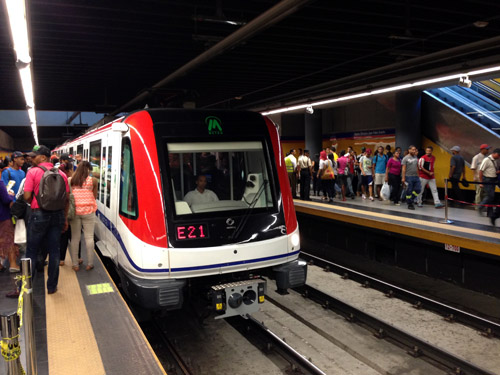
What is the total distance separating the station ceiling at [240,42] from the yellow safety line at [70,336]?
3.92m

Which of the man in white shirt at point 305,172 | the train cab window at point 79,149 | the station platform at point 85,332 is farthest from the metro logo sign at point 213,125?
the man in white shirt at point 305,172

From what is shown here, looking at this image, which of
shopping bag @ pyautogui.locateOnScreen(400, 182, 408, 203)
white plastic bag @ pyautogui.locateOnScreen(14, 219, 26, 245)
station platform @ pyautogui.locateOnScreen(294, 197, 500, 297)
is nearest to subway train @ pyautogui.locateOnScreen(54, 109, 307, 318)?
white plastic bag @ pyautogui.locateOnScreen(14, 219, 26, 245)

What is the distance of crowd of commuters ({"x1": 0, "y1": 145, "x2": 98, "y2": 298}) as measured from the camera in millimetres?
4988

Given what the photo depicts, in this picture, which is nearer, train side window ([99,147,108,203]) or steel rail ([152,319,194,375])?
steel rail ([152,319,194,375])

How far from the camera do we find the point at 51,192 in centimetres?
494

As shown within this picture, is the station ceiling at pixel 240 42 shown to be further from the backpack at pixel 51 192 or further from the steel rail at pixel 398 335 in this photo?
the steel rail at pixel 398 335

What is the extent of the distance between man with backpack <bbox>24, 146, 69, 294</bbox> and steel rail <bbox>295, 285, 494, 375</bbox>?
13.8ft

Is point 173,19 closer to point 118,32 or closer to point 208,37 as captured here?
point 208,37

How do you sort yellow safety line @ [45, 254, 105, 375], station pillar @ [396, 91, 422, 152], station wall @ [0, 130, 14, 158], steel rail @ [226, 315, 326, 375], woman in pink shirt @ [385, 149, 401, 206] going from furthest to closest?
station wall @ [0, 130, 14, 158], station pillar @ [396, 91, 422, 152], woman in pink shirt @ [385, 149, 401, 206], steel rail @ [226, 315, 326, 375], yellow safety line @ [45, 254, 105, 375]

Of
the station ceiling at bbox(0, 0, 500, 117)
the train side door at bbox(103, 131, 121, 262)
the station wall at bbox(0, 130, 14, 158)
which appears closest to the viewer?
the train side door at bbox(103, 131, 121, 262)

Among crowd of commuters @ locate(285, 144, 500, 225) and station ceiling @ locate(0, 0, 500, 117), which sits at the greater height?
station ceiling @ locate(0, 0, 500, 117)

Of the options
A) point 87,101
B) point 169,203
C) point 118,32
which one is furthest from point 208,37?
point 87,101

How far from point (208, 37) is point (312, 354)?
16.7ft

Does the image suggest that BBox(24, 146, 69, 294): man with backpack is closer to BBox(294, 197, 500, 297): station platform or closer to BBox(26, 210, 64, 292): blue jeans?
BBox(26, 210, 64, 292): blue jeans
